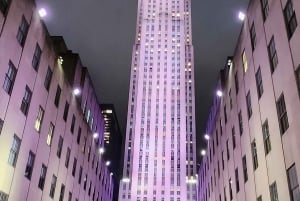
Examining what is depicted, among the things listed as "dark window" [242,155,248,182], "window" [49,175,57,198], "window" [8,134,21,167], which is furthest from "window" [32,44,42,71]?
"dark window" [242,155,248,182]

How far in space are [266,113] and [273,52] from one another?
4.38m

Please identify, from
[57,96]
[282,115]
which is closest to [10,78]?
[57,96]

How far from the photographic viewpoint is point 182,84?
617 feet

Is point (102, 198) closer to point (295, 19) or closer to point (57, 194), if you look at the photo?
point (57, 194)

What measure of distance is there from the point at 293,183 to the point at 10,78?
20904 mm

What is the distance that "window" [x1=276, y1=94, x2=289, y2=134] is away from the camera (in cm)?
2199

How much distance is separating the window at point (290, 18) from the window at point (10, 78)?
19.6 metres

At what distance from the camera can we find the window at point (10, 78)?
26.3 m

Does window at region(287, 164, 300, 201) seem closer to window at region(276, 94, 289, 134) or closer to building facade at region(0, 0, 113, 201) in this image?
window at region(276, 94, 289, 134)

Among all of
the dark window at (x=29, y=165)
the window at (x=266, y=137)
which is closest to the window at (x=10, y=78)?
the dark window at (x=29, y=165)

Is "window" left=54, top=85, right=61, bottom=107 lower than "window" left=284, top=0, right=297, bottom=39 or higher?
higher

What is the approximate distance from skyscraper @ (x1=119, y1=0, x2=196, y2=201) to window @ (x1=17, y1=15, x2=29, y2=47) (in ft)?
471

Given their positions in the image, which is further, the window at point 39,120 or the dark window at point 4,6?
the window at point 39,120

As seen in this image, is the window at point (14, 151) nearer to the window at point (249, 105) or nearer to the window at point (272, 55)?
the window at point (249, 105)
